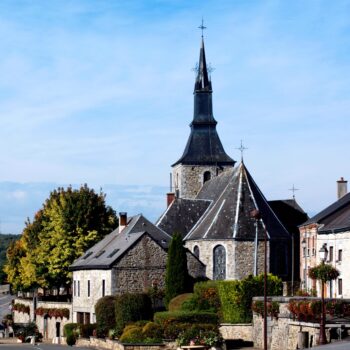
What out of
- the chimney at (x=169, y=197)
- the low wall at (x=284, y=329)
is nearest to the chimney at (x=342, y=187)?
the chimney at (x=169, y=197)

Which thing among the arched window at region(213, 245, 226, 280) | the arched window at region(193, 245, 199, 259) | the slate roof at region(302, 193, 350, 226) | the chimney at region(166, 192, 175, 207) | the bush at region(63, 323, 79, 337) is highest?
the chimney at region(166, 192, 175, 207)

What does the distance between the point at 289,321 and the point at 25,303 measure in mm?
45305

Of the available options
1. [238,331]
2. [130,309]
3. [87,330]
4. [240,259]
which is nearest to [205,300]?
[130,309]

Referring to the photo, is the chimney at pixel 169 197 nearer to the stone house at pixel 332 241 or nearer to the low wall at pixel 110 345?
the stone house at pixel 332 241

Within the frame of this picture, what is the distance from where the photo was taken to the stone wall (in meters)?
59.4

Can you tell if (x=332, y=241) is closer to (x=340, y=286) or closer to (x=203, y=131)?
(x=340, y=286)

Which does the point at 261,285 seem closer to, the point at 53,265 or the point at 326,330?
the point at 326,330

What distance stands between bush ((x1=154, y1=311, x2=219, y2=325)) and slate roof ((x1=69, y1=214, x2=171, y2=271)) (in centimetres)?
1028

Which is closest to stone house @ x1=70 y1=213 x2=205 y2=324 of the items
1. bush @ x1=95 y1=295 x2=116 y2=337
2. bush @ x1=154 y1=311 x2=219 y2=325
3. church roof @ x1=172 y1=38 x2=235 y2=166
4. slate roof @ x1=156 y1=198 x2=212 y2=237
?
bush @ x1=95 y1=295 x2=116 y2=337

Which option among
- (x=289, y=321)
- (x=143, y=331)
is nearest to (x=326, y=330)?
(x=289, y=321)

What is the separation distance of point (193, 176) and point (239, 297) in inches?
1427

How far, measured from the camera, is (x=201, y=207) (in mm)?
72938

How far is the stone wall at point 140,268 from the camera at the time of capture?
59.4 metres

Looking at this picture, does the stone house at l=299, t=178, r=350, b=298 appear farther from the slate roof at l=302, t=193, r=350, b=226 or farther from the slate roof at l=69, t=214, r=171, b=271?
the slate roof at l=69, t=214, r=171, b=271
